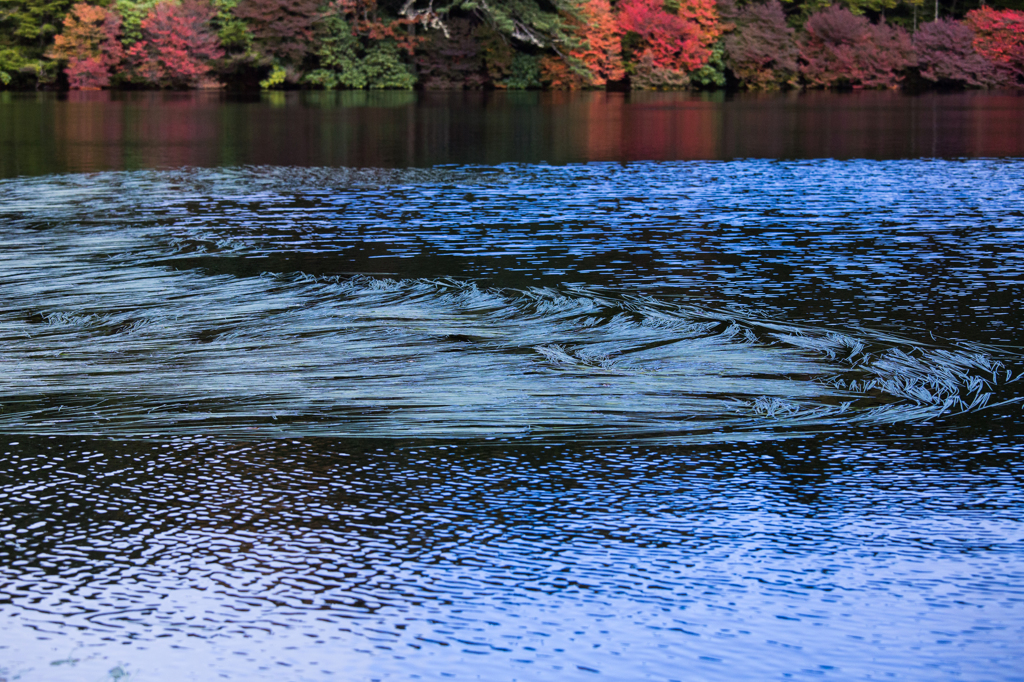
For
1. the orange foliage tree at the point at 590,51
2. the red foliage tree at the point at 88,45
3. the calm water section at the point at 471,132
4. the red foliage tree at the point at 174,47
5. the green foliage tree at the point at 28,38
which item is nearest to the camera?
the calm water section at the point at 471,132

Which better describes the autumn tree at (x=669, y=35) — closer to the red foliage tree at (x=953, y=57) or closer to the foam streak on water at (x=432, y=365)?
the red foliage tree at (x=953, y=57)

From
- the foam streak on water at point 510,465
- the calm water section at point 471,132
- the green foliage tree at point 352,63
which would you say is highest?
the green foliage tree at point 352,63

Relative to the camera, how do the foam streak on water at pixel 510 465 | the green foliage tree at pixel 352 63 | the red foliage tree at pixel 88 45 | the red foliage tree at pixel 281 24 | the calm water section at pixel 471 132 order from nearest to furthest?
the foam streak on water at pixel 510 465 → the calm water section at pixel 471 132 → the red foliage tree at pixel 88 45 → the red foliage tree at pixel 281 24 → the green foliage tree at pixel 352 63

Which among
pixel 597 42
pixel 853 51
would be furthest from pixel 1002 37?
pixel 597 42

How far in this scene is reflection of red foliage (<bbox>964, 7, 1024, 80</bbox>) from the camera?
44.3m

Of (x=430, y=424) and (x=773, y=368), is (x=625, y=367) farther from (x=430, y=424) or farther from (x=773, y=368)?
(x=430, y=424)

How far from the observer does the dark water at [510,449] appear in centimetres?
241

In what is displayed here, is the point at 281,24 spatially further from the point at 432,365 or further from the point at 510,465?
the point at 510,465

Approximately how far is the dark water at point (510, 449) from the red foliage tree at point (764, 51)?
38001mm

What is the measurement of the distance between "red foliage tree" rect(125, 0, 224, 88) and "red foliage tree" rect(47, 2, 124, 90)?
83cm

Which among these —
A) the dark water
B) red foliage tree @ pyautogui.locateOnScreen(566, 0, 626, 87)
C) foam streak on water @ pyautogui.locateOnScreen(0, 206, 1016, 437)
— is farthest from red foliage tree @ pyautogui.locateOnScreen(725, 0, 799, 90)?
foam streak on water @ pyautogui.locateOnScreen(0, 206, 1016, 437)

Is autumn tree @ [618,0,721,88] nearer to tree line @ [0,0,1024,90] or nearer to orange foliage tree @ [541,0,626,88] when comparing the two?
tree line @ [0,0,1024,90]

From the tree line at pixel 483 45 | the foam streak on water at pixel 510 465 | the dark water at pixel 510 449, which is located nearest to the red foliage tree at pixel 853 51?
the tree line at pixel 483 45

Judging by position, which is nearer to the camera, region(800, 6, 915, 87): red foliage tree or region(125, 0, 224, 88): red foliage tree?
region(125, 0, 224, 88): red foliage tree
